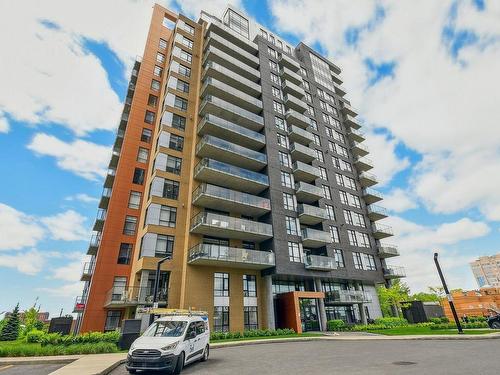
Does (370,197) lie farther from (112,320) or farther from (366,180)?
(112,320)

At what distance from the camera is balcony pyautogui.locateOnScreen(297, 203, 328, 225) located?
32.6m

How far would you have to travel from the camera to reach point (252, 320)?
27.5 m

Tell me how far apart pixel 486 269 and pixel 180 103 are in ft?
607

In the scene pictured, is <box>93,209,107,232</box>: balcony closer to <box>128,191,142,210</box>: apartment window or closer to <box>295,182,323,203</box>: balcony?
<box>128,191,142,210</box>: apartment window

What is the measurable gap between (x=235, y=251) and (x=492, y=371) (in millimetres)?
20069

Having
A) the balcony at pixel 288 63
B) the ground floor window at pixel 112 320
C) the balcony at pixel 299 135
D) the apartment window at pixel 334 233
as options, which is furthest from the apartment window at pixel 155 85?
the apartment window at pixel 334 233

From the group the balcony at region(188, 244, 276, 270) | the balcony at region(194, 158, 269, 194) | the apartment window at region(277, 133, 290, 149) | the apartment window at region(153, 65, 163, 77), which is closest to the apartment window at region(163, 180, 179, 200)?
the balcony at region(194, 158, 269, 194)

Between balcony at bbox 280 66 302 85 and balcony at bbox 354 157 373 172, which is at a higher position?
balcony at bbox 280 66 302 85

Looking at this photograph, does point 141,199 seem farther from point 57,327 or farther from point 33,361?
point 33,361

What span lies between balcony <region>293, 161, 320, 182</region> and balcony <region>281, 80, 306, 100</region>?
13.4 meters

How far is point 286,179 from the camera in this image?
3453cm

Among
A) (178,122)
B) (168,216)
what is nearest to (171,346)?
(168,216)

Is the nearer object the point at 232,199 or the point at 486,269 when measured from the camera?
the point at 232,199

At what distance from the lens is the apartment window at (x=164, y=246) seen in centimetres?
2634
